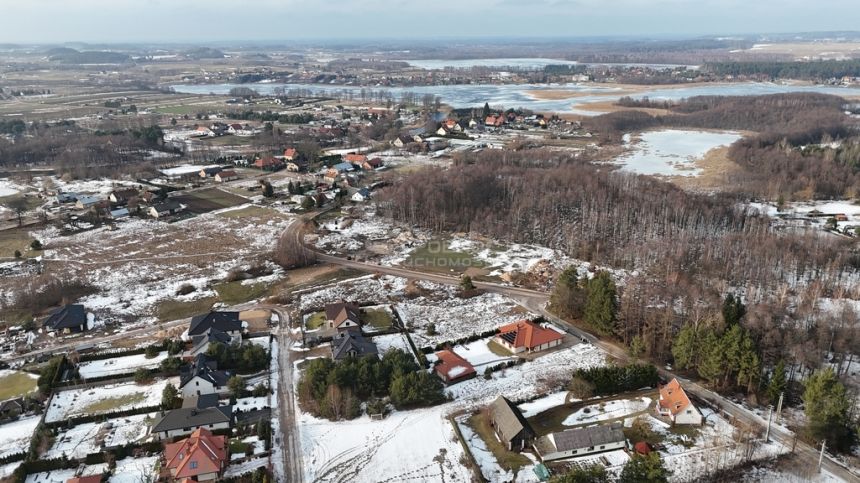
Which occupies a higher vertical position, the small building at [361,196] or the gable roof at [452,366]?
the small building at [361,196]

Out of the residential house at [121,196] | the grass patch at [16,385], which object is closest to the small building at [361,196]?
the residential house at [121,196]

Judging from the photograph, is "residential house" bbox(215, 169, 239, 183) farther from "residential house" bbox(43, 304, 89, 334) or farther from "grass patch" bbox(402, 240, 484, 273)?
"residential house" bbox(43, 304, 89, 334)

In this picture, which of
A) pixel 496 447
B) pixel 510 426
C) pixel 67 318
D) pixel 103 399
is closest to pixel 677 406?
pixel 510 426

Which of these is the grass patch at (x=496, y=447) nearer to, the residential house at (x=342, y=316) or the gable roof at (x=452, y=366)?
the gable roof at (x=452, y=366)

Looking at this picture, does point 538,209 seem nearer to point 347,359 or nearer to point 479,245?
point 479,245

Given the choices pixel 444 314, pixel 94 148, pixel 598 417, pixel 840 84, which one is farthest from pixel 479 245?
pixel 840 84

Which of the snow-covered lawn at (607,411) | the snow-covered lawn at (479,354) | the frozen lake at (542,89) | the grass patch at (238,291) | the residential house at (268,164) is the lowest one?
the snow-covered lawn at (479,354)

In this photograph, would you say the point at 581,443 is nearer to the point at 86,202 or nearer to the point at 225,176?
the point at 86,202
